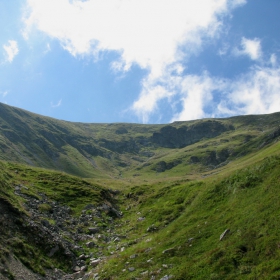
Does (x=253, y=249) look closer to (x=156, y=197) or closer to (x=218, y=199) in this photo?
(x=218, y=199)

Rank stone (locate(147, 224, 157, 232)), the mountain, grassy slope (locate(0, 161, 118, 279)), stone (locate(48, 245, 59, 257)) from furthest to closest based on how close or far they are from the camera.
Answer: stone (locate(147, 224, 157, 232)) < stone (locate(48, 245, 59, 257)) < grassy slope (locate(0, 161, 118, 279)) < the mountain

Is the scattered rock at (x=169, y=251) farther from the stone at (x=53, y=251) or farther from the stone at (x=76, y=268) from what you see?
the stone at (x=53, y=251)

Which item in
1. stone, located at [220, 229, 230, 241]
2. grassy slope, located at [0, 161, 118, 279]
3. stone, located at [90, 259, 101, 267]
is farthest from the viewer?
stone, located at [90, 259, 101, 267]

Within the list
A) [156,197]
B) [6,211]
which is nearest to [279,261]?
[6,211]

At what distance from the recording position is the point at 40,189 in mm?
45562

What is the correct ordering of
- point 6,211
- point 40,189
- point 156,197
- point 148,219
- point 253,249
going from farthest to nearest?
1. point 156,197
2. point 40,189
3. point 148,219
4. point 6,211
5. point 253,249

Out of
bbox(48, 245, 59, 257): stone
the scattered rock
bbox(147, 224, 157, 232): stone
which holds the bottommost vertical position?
the scattered rock

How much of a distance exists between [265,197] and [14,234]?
74.5 ft

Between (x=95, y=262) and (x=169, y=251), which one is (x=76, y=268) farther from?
(x=169, y=251)

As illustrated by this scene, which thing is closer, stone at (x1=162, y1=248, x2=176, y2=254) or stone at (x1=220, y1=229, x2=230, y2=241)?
stone at (x1=220, y1=229, x2=230, y2=241)

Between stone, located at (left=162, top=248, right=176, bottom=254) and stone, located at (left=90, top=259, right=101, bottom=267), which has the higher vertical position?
stone, located at (left=162, top=248, right=176, bottom=254)

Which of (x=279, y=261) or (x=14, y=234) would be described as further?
(x=14, y=234)

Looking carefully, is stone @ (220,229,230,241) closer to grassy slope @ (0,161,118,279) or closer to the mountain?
the mountain

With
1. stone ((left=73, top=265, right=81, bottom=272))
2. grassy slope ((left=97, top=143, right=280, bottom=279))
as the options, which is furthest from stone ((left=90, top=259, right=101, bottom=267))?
grassy slope ((left=97, top=143, right=280, bottom=279))
